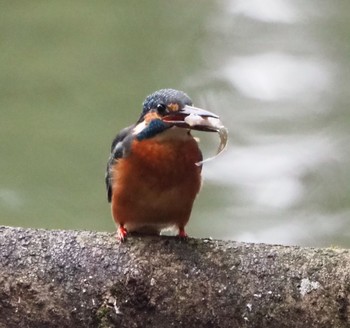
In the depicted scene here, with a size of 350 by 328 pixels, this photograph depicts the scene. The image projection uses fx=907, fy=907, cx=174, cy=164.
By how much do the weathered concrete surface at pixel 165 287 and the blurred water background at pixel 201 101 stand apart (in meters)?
2.32

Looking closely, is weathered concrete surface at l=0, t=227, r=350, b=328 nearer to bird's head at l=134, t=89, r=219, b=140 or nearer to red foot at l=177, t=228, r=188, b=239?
red foot at l=177, t=228, r=188, b=239

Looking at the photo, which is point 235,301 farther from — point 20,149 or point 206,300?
point 20,149

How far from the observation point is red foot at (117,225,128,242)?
2.07 meters

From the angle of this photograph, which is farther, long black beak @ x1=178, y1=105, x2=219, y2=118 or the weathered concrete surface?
long black beak @ x1=178, y1=105, x2=219, y2=118

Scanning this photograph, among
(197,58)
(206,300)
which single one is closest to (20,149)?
(197,58)

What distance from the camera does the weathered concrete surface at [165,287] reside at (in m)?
1.89

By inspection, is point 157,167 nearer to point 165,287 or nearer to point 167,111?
point 167,111

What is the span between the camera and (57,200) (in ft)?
14.3

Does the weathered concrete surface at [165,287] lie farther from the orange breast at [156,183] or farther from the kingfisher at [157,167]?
the orange breast at [156,183]

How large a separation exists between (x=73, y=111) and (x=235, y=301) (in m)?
2.71

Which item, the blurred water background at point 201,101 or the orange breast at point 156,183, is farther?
the blurred water background at point 201,101

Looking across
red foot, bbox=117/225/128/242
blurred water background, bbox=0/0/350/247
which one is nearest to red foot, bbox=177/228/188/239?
red foot, bbox=117/225/128/242

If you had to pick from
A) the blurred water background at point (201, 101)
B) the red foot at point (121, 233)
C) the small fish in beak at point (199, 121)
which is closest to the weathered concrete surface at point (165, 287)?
the red foot at point (121, 233)

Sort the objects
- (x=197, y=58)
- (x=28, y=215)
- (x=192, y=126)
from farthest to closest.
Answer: (x=197, y=58) < (x=28, y=215) < (x=192, y=126)
